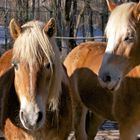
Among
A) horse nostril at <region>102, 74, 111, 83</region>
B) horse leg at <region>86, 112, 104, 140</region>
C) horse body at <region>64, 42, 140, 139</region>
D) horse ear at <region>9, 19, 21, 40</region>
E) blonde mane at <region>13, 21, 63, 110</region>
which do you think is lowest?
horse leg at <region>86, 112, 104, 140</region>

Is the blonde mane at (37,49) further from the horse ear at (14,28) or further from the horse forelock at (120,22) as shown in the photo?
the horse forelock at (120,22)

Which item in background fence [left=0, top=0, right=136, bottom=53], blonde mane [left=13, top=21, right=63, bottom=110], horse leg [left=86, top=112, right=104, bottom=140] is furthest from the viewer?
background fence [left=0, top=0, right=136, bottom=53]

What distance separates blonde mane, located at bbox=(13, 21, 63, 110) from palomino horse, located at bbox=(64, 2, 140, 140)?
0.39 meters

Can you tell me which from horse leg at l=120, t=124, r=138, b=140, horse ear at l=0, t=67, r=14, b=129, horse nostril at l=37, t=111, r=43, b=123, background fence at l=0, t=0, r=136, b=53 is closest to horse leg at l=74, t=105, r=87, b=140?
horse leg at l=120, t=124, r=138, b=140

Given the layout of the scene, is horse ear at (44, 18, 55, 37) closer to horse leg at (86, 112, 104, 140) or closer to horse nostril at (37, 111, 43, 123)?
horse nostril at (37, 111, 43, 123)

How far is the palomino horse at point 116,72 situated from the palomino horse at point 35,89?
16.2 inches

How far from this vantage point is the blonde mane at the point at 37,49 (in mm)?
3023

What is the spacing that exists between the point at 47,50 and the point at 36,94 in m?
0.36

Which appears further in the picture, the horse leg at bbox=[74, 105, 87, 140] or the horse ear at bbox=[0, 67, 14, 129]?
the horse leg at bbox=[74, 105, 87, 140]

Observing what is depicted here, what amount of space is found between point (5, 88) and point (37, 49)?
63 centimetres

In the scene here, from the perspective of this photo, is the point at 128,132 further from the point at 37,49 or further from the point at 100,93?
the point at 37,49

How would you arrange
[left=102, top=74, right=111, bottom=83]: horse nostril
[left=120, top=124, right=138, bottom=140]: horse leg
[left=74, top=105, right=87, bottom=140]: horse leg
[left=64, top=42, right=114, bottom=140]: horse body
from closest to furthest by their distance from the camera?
[left=102, top=74, right=111, bottom=83]: horse nostril
[left=120, top=124, right=138, bottom=140]: horse leg
[left=64, top=42, right=114, bottom=140]: horse body
[left=74, top=105, right=87, bottom=140]: horse leg

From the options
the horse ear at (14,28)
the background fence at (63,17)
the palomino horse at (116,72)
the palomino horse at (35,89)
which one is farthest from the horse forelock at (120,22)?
the background fence at (63,17)

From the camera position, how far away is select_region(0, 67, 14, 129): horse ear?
342 centimetres
